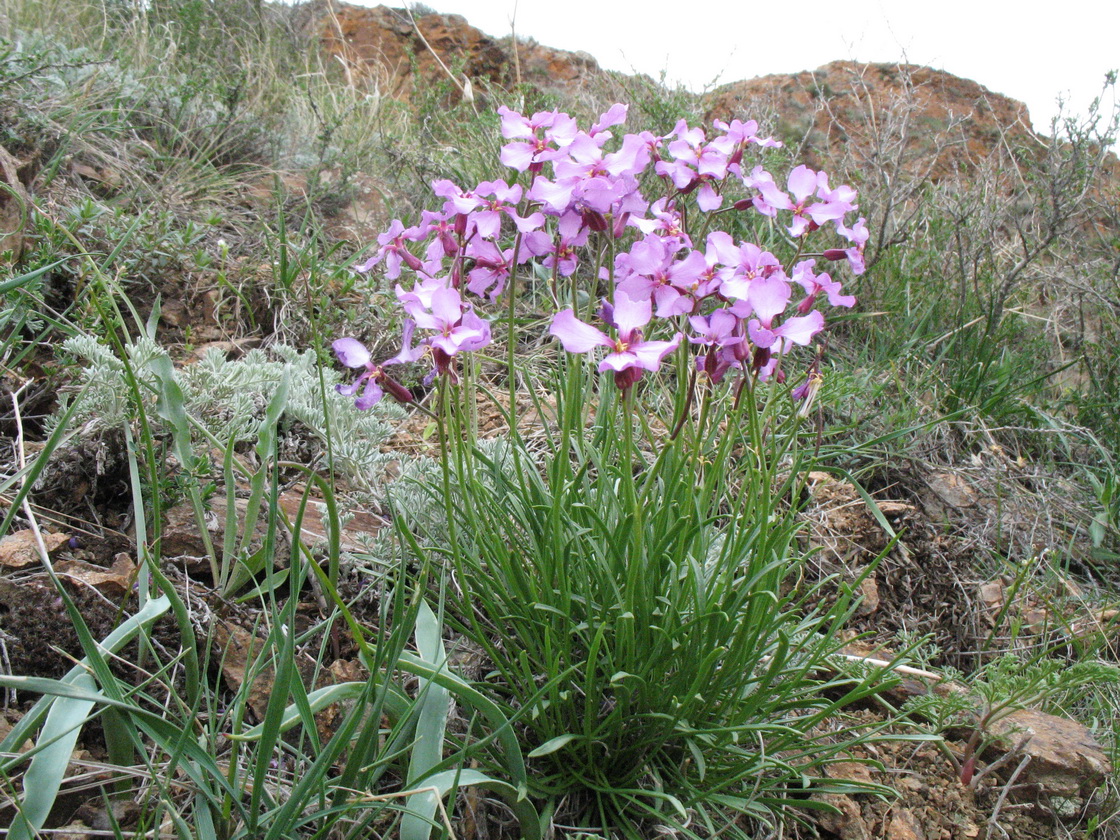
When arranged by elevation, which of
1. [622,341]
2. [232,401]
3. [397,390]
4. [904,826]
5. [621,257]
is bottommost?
[904,826]

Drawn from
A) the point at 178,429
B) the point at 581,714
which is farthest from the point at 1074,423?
the point at 178,429

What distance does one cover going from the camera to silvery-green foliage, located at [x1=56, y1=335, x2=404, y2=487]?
1851mm

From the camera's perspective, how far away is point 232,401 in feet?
6.63

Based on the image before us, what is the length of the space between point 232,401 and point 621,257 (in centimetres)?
122

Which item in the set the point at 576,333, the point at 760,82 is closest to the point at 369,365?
the point at 576,333

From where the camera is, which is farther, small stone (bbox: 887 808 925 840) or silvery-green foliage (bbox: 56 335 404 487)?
silvery-green foliage (bbox: 56 335 404 487)

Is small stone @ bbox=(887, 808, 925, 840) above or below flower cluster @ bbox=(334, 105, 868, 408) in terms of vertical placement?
below

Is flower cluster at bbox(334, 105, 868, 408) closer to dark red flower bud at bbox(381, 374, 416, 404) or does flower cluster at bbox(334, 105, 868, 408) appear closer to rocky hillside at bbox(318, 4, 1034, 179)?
dark red flower bud at bbox(381, 374, 416, 404)

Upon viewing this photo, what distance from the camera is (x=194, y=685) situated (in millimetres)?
1352

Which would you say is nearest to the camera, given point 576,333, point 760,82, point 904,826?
point 576,333

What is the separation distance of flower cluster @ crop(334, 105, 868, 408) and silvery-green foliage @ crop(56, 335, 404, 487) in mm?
564

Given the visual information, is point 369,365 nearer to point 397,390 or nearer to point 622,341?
point 397,390

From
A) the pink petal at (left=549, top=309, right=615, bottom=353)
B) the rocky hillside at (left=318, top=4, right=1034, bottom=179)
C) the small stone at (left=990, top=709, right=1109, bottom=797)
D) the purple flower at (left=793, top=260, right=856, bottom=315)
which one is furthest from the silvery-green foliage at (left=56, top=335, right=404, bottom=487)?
the rocky hillside at (left=318, top=4, right=1034, bottom=179)

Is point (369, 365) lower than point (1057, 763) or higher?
higher
